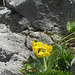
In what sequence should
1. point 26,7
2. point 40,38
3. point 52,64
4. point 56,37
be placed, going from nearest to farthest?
point 52,64 → point 40,38 → point 56,37 → point 26,7

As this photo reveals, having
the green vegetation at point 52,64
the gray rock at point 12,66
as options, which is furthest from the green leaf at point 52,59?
the gray rock at point 12,66

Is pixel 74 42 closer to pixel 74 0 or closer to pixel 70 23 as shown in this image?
pixel 70 23

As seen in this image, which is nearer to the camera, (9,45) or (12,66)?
(12,66)

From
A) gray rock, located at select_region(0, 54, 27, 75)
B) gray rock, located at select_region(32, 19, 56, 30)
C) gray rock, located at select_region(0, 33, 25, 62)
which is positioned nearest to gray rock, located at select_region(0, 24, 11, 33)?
gray rock, located at select_region(0, 33, 25, 62)

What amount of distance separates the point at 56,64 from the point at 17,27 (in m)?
1.67

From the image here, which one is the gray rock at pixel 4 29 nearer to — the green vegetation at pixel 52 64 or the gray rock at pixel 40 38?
the gray rock at pixel 40 38

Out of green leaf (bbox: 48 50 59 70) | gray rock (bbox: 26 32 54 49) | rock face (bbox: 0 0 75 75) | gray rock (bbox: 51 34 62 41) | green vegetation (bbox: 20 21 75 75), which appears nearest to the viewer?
green vegetation (bbox: 20 21 75 75)

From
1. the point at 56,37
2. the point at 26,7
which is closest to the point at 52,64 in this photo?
the point at 56,37

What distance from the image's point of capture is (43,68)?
2422mm

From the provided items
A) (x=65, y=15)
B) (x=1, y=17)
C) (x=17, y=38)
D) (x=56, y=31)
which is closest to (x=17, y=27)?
(x=1, y=17)

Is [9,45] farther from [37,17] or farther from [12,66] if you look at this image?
[37,17]

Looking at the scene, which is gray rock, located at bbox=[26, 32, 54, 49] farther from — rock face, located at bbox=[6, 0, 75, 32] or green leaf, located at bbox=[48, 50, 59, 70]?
green leaf, located at bbox=[48, 50, 59, 70]

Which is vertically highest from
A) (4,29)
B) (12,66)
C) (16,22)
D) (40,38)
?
(16,22)

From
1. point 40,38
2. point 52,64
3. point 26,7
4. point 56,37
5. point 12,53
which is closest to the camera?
point 52,64
